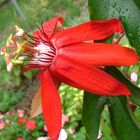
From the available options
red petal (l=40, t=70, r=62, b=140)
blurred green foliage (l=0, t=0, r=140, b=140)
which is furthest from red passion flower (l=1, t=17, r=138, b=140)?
blurred green foliage (l=0, t=0, r=140, b=140)

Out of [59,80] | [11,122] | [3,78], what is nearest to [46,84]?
[59,80]

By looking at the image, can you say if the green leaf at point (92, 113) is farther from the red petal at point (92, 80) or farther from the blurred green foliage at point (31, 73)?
the blurred green foliage at point (31, 73)

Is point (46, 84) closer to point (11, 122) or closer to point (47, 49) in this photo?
point (47, 49)

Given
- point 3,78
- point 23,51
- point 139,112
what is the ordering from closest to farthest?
point 23,51, point 139,112, point 3,78

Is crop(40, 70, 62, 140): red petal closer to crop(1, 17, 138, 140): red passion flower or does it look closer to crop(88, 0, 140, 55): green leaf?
crop(1, 17, 138, 140): red passion flower

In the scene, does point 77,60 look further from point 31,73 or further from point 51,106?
point 31,73

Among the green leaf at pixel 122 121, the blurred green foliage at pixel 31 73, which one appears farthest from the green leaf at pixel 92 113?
the blurred green foliage at pixel 31 73

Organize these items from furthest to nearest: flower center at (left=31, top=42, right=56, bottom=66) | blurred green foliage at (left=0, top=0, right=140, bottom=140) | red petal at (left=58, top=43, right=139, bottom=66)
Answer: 1. blurred green foliage at (left=0, top=0, right=140, bottom=140)
2. flower center at (left=31, top=42, right=56, bottom=66)
3. red petal at (left=58, top=43, right=139, bottom=66)
